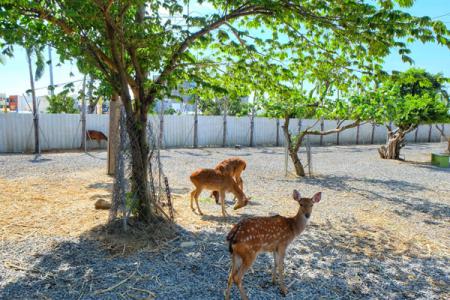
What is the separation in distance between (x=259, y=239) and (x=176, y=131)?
17.6m

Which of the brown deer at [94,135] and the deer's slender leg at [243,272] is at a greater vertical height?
the brown deer at [94,135]

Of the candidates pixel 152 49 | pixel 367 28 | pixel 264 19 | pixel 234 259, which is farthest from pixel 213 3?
pixel 234 259

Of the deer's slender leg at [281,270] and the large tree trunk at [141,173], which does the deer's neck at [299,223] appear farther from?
the large tree trunk at [141,173]

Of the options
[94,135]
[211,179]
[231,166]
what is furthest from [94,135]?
[211,179]

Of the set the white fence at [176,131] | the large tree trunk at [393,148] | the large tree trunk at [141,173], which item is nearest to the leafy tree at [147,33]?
the large tree trunk at [141,173]

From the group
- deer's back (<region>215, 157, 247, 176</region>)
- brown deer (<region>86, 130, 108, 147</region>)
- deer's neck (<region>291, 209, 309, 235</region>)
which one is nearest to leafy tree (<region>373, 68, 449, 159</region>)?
deer's neck (<region>291, 209, 309, 235</region>)

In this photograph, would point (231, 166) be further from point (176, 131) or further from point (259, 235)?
point (176, 131)

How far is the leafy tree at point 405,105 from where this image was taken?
6.41 meters

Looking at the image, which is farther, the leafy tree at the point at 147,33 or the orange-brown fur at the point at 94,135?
the orange-brown fur at the point at 94,135

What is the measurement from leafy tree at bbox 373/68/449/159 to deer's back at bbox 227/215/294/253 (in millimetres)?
3472

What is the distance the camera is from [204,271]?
189 inches

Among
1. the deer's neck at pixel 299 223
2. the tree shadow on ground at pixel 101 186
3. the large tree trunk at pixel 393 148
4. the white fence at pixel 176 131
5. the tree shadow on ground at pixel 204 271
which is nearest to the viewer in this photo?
the tree shadow on ground at pixel 204 271

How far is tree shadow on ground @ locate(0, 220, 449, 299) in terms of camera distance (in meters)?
4.27

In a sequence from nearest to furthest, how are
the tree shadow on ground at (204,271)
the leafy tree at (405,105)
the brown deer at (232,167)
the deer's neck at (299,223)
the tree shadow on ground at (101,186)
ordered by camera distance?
the tree shadow on ground at (204,271), the deer's neck at (299,223), the leafy tree at (405,105), the brown deer at (232,167), the tree shadow on ground at (101,186)
